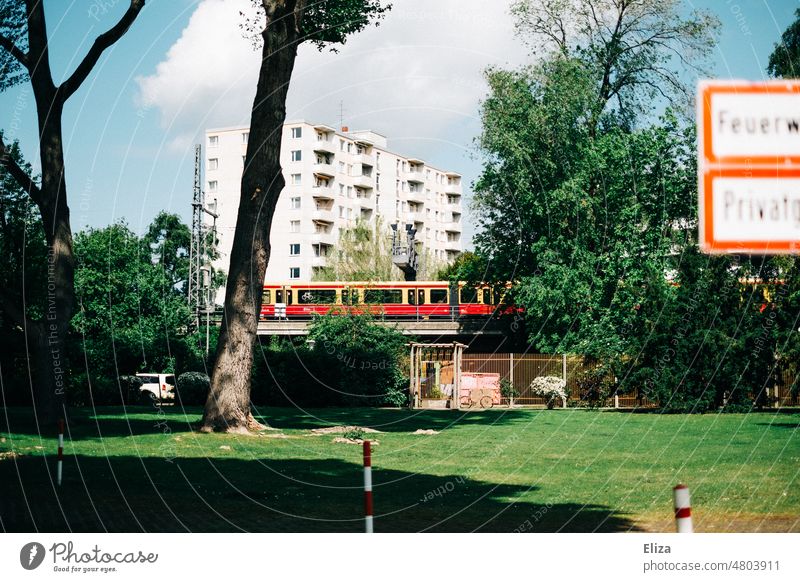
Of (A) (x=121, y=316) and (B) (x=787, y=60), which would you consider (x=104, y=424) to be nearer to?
(B) (x=787, y=60)

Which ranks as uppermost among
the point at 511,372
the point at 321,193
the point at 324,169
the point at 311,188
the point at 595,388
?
the point at 324,169

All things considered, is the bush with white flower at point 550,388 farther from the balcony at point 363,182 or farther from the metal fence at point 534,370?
the balcony at point 363,182

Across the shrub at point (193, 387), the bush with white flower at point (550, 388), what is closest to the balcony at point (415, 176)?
the shrub at point (193, 387)

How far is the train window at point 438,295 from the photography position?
59.9 m

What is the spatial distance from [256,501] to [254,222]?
10461 mm

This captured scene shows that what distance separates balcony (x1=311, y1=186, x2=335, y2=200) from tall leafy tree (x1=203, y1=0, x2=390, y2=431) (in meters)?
72.5

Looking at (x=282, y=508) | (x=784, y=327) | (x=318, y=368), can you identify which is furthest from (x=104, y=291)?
(x=282, y=508)

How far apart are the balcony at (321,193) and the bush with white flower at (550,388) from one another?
59.0m

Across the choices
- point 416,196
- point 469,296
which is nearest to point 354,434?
point 469,296

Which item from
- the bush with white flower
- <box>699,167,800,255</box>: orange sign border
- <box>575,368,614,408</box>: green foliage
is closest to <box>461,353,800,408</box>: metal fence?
<box>575,368,614,408</box>: green foliage

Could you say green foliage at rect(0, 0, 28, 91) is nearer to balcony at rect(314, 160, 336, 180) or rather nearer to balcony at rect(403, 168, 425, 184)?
balcony at rect(314, 160, 336, 180)

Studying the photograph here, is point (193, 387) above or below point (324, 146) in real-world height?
below

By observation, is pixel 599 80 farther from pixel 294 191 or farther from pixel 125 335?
pixel 294 191

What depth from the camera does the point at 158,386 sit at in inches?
1876
